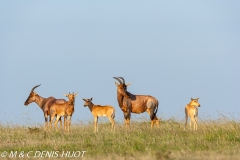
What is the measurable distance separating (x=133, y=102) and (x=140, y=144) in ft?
25.1

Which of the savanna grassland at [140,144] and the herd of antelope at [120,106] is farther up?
the herd of antelope at [120,106]

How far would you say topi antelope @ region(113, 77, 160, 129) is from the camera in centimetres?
2062

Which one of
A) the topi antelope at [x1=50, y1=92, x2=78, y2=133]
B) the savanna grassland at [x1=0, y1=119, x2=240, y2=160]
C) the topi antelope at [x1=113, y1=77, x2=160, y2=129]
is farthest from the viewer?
the topi antelope at [x1=113, y1=77, x2=160, y2=129]

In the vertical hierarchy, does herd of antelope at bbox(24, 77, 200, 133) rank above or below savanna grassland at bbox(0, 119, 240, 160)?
above

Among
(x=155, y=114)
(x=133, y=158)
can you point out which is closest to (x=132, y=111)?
(x=155, y=114)

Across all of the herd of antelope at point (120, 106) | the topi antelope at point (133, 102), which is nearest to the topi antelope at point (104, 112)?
the herd of antelope at point (120, 106)

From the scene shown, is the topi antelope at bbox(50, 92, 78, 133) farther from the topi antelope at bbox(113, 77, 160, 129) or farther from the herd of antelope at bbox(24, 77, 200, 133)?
the topi antelope at bbox(113, 77, 160, 129)

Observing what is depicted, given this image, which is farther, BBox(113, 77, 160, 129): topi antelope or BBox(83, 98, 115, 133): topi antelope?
BBox(113, 77, 160, 129): topi antelope

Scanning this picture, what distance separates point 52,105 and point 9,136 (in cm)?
334

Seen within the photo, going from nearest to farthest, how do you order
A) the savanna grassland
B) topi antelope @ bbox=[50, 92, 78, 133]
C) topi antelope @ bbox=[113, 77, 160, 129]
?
the savanna grassland
topi antelope @ bbox=[50, 92, 78, 133]
topi antelope @ bbox=[113, 77, 160, 129]

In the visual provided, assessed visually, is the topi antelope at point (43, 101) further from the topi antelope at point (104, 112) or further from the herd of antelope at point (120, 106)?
the topi antelope at point (104, 112)

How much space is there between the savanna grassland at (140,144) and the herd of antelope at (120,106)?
1807 mm

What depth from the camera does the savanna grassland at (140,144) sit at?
11.6 metres

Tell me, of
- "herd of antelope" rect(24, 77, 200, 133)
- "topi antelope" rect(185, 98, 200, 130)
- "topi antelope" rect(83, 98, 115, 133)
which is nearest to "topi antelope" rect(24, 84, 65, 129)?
"herd of antelope" rect(24, 77, 200, 133)
